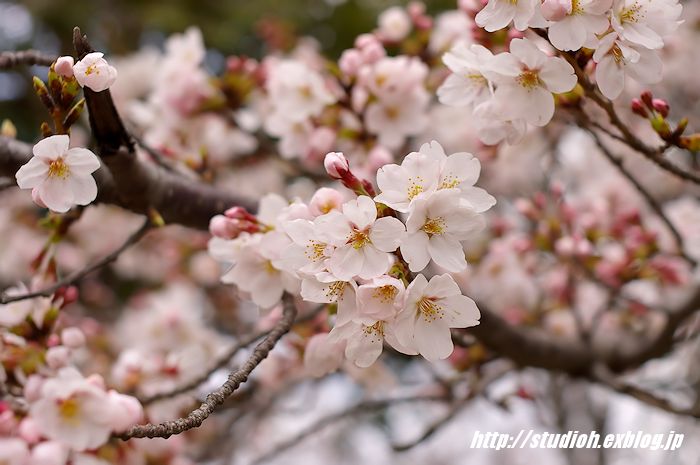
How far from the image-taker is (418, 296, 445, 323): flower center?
963mm

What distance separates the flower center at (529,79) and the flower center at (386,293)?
1.29 feet

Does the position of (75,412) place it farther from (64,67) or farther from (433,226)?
(433,226)

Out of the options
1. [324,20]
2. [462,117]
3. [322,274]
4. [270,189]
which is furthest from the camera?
[324,20]

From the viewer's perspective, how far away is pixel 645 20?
1.01 m

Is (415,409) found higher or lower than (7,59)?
lower

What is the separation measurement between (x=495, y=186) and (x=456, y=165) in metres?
2.16

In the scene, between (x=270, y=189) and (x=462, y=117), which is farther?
(x=270, y=189)

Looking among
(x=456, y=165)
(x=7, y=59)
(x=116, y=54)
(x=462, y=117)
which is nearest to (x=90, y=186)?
(x=7, y=59)

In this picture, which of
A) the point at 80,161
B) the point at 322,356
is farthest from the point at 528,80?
the point at 80,161

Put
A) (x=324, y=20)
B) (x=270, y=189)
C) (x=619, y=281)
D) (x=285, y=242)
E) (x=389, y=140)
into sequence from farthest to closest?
(x=324, y=20) → (x=270, y=189) → (x=619, y=281) → (x=389, y=140) → (x=285, y=242)

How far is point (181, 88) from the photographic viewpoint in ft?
6.41

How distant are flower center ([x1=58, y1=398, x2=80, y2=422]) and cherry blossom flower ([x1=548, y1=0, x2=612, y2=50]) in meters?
1.01

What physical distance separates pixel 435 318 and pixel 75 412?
2.30ft

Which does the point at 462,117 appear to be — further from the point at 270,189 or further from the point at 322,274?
the point at 322,274
